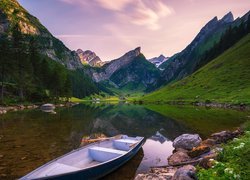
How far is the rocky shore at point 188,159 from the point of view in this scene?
13.8 metres

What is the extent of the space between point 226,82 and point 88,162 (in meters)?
92.3

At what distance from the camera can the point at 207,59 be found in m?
166

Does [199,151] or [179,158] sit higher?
[199,151]

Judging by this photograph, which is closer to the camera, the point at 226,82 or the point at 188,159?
the point at 188,159

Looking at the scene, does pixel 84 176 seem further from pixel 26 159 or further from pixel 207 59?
pixel 207 59

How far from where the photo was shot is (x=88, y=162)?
19172mm

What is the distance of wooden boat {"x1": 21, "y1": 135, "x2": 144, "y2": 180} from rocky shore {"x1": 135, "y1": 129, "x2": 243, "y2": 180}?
238 cm

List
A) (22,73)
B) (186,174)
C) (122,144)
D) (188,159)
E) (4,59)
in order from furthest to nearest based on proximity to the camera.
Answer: (22,73) → (4,59) → (122,144) → (188,159) → (186,174)

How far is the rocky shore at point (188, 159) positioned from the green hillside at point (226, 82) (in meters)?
48.5

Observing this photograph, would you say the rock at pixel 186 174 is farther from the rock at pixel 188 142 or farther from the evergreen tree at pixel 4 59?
the evergreen tree at pixel 4 59

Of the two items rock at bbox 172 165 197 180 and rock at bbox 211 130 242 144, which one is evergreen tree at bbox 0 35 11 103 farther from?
rock at bbox 172 165 197 180

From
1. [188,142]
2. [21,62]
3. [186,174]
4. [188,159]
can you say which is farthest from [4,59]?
[186,174]

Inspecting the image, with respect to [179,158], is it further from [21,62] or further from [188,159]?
[21,62]

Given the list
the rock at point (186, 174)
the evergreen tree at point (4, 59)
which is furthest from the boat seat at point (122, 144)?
the evergreen tree at point (4, 59)
